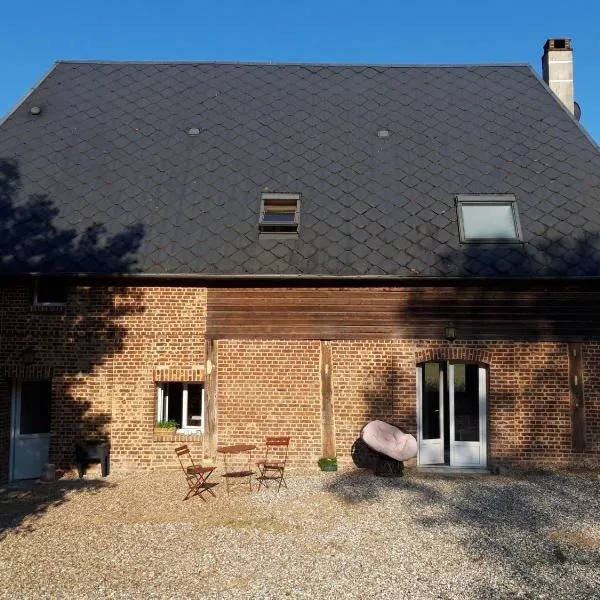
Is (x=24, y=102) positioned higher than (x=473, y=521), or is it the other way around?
(x=24, y=102)

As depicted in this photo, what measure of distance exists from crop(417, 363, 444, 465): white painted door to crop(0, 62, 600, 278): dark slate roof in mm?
1999

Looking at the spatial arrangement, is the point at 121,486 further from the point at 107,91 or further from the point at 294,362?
the point at 107,91

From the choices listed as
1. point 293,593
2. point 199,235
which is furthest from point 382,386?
point 293,593

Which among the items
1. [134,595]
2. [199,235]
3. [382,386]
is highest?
[199,235]

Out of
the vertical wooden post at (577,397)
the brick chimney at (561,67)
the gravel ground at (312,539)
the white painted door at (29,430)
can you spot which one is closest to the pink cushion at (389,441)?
the gravel ground at (312,539)

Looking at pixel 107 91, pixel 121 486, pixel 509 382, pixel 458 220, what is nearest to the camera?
pixel 121 486

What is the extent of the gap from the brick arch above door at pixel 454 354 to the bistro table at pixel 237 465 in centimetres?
356

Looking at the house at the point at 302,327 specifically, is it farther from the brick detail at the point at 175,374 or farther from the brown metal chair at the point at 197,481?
the brown metal chair at the point at 197,481

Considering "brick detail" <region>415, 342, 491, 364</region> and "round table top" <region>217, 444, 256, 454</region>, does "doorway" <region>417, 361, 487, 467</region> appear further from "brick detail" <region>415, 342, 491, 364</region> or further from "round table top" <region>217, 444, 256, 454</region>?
"round table top" <region>217, 444, 256, 454</region>

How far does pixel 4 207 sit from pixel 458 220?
9107 millimetres

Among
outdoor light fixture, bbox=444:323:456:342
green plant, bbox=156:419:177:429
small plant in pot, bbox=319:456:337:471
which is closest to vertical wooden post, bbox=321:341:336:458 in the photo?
small plant in pot, bbox=319:456:337:471

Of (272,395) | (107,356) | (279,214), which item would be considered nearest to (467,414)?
(272,395)

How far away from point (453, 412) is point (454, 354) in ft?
3.70

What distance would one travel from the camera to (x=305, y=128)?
14.2 m
